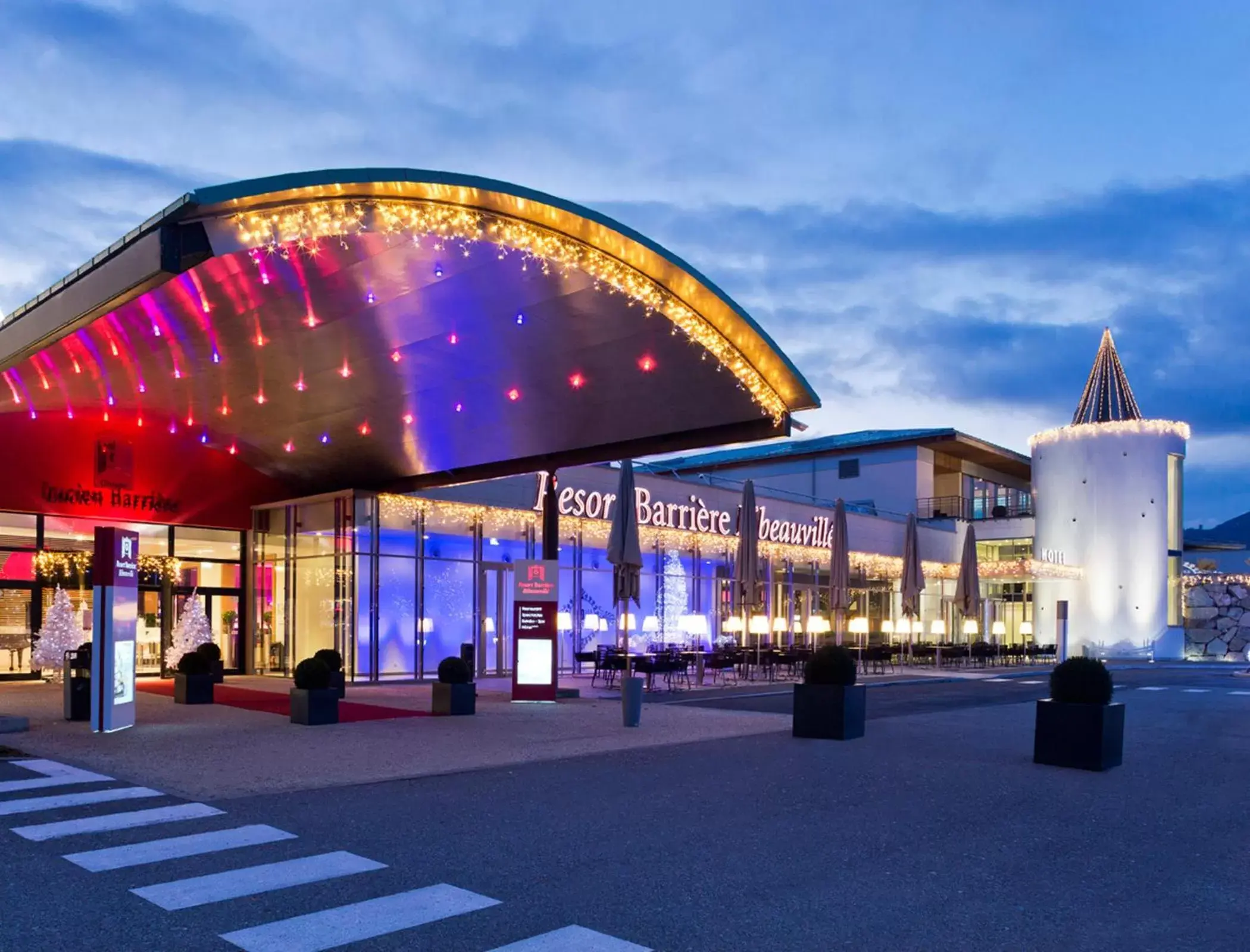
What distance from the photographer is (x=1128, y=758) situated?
11430mm

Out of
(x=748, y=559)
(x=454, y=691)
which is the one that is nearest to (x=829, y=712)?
(x=454, y=691)

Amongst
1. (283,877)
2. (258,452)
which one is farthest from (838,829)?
(258,452)

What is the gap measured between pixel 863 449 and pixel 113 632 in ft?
116

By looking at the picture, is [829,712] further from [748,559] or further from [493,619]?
[493,619]

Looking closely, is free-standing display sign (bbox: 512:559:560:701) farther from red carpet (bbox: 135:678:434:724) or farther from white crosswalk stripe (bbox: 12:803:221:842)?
white crosswalk stripe (bbox: 12:803:221:842)

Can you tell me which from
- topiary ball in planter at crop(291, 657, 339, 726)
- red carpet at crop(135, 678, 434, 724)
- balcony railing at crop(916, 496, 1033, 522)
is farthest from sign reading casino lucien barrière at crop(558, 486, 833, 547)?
balcony railing at crop(916, 496, 1033, 522)

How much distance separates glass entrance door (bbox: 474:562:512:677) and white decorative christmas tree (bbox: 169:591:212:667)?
5.57m

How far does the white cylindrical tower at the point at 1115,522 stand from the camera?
37625mm

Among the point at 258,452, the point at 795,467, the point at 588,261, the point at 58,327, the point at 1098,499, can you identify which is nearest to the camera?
the point at 58,327

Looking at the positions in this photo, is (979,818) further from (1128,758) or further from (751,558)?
(751,558)

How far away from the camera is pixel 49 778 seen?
933cm

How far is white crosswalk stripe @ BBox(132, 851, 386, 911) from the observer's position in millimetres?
5539

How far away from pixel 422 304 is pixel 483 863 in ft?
23.0

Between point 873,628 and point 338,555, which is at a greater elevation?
point 338,555
